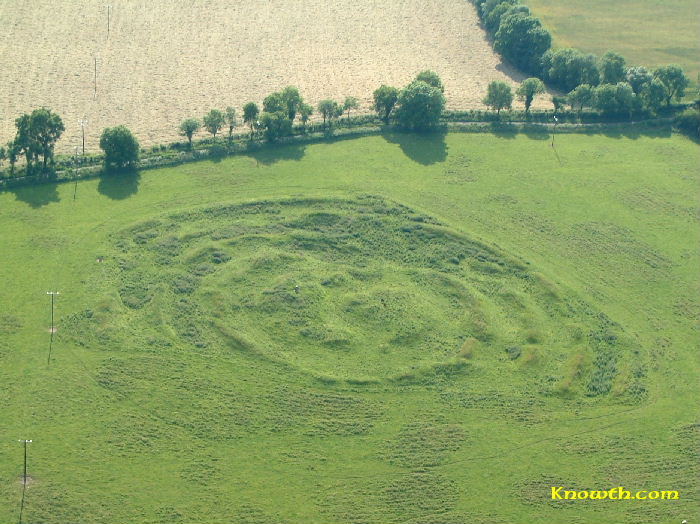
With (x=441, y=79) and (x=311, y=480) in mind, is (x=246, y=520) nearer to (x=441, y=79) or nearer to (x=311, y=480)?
(x=311, y=480)

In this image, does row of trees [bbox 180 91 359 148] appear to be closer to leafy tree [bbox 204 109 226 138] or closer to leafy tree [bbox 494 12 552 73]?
leafy tree [bbox 204 109 226 138]

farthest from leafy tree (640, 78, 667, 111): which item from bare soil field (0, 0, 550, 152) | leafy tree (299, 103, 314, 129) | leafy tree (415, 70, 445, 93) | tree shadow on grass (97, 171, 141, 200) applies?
tree shadow on grass (97, 171, 141, 200)

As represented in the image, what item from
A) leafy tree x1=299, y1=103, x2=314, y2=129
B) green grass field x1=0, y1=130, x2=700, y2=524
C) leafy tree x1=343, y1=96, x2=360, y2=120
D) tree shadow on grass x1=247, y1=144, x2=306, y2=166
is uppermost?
leafy tree x1=343, y1=96, x2=360, y2=120

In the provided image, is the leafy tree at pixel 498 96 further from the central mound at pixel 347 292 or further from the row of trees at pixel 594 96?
the central mound at pixel 347 292

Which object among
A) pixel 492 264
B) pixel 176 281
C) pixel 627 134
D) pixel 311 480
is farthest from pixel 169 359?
pixel 627 134

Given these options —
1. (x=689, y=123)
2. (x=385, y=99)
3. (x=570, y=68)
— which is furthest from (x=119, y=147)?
(x=689, y=123)

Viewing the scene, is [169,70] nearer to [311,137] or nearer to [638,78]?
[311,137]
